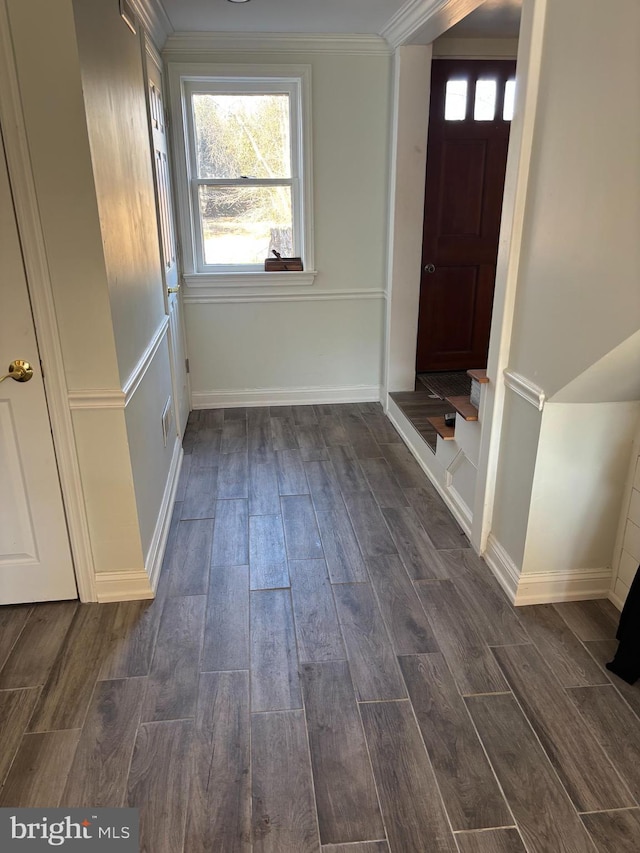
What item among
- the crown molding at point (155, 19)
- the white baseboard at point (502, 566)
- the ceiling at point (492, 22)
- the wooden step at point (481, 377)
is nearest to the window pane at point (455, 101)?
the ceiling at point (492, 22)

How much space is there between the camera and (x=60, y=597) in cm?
241

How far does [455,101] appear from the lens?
422cm

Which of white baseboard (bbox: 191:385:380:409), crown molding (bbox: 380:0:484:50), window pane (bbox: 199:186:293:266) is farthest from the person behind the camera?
white baseboard (bbox: 191:385:380:409)

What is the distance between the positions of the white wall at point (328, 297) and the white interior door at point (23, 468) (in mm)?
2291

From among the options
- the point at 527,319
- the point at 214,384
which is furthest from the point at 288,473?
the point at 527,319

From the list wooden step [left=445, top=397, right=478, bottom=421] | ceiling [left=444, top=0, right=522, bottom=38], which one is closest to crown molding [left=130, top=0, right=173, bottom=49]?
ceiling [left=444, top=0, right=522, bottom=38]

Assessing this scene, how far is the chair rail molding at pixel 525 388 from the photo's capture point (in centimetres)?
214

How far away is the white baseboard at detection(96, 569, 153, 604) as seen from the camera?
2.42 m

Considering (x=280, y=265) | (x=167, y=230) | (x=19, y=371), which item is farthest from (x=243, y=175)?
(x=19, y=371)

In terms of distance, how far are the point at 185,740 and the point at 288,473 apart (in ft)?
6.06

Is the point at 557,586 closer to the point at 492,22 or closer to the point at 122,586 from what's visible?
the point at 122,586

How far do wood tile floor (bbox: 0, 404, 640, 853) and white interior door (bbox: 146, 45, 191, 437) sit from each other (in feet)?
4.03

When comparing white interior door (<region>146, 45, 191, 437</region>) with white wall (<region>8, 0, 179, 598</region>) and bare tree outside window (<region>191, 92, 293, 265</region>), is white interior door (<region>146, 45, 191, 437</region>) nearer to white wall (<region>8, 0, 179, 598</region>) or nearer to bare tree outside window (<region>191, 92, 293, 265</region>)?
bare tree outside window (<region>191, 92, 293, 265</region>)

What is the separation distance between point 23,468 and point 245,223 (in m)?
2.62
